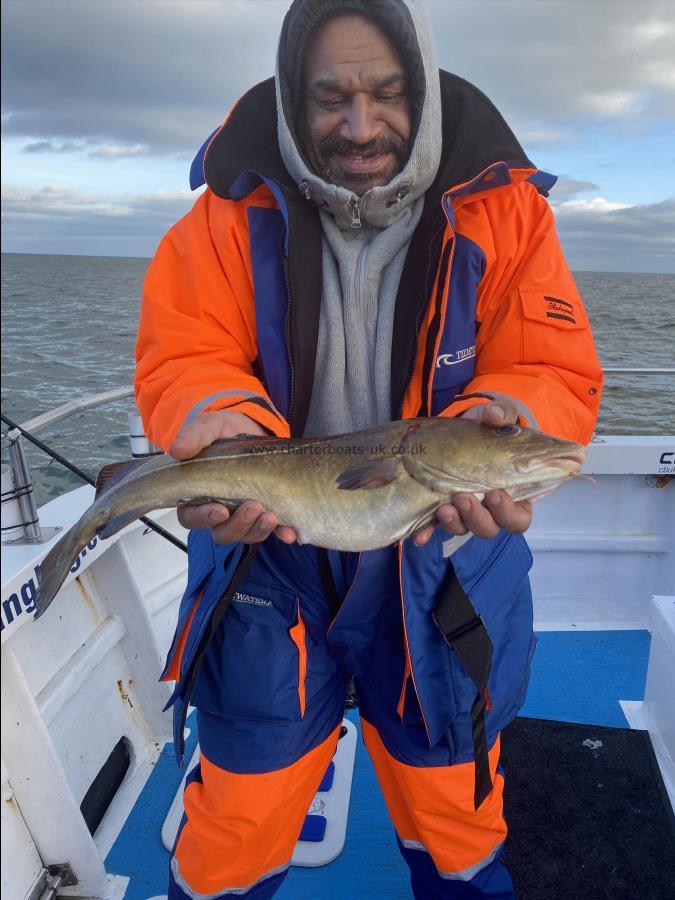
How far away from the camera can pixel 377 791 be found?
11.9 ft

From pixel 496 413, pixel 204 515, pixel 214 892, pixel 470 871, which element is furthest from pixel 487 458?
pixel 214 892

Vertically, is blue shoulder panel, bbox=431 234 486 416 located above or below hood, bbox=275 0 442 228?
below

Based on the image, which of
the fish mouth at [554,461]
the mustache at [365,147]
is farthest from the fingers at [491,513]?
the mustache at [365,147]

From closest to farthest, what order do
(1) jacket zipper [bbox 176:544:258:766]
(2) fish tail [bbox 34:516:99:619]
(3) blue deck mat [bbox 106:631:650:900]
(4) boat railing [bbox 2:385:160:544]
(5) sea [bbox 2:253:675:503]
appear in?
(2) fish tail [bbox 34:516:99:619] < (1) jacket zipper [bbox 176:544:258:766] < (4) boat railing [bbox 2:385:160:544] < (3) blue deck mat [bbox 106:631:650:900] < (5) sea [bbox 2:253:675:503]

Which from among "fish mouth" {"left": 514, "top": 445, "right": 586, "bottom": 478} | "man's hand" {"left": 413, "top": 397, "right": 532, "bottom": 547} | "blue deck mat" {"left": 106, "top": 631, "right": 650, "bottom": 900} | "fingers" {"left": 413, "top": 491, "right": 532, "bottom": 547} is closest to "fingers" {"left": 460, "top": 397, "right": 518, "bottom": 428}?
"man's hand" {"left": 413, "top": 397, "right": 532, "bottom": 547}

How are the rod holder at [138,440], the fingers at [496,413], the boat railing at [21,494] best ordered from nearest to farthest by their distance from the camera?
the fingers at [496,413], the boat railing at [21,494], the rod holder at [138,440]

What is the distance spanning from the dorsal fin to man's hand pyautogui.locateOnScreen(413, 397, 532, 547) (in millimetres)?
1091

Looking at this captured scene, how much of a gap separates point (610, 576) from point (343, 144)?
160 inches

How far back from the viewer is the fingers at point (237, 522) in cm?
224

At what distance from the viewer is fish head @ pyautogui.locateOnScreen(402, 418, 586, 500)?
86.2 inches

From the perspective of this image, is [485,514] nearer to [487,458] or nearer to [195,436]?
[487,458]

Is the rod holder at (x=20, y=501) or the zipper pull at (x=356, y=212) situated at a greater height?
the zipper pull at (x=356, y=212)

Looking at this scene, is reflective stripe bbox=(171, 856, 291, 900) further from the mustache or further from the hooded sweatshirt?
the mustache

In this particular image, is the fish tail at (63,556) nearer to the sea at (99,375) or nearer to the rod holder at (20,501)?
the rod holder at (20,501)
